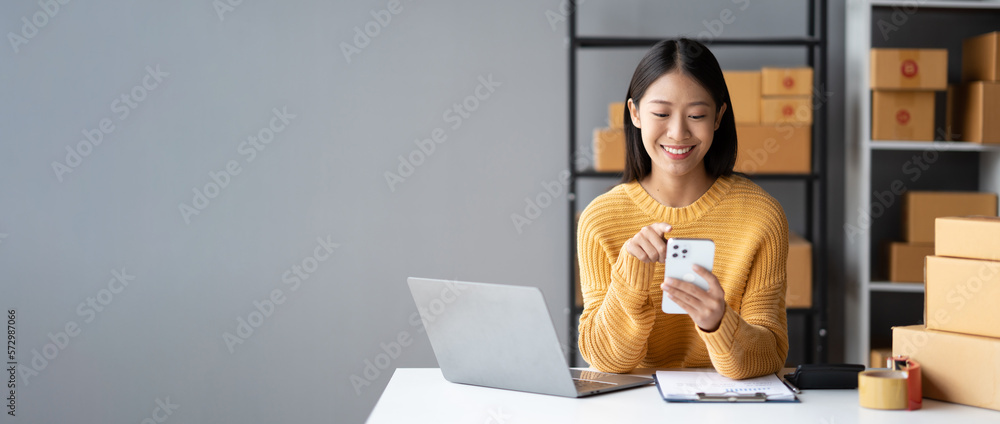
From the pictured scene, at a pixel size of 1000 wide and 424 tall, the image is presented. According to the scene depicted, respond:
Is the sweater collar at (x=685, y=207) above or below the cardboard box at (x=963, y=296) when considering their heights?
above

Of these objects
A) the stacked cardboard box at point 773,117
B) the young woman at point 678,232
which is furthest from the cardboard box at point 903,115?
the young woman at point 678,232

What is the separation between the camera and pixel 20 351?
9.77 ft

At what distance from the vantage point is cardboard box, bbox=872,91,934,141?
2643 millimetres

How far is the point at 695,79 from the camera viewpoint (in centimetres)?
154

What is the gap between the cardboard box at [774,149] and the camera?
2619 mm

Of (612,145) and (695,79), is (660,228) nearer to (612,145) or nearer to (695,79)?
(695,79)

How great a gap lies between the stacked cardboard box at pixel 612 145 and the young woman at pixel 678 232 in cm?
95

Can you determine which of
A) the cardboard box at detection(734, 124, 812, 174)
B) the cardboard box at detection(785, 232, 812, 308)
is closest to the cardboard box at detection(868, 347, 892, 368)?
the cardboard box at detection(785, 232, 812, 308)

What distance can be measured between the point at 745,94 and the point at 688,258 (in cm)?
149

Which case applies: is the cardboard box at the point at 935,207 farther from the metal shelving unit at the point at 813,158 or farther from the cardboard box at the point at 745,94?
the cardboard box at the point at 745,94

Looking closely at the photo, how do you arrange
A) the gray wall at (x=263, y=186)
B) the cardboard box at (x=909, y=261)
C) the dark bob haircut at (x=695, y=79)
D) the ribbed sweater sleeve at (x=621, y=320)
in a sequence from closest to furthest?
1. the ribbed sweater sleeve at (x=621, y=320)
2. the dark bob haircut at (x=695, y=79)
3. the cardboard box at (x=909, y=261)
4. the gray wall at (x=263, y=186)

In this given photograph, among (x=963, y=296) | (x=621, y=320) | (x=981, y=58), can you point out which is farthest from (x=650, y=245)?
(x=981, y=58)

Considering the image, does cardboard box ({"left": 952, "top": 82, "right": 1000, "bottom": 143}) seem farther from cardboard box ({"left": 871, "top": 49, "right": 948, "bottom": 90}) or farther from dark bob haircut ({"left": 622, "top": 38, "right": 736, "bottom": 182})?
dark bob haircut ({"left": 622, "top": 38, "right": 736, "bottom": 182})

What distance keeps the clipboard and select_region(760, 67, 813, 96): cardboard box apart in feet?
4.65
